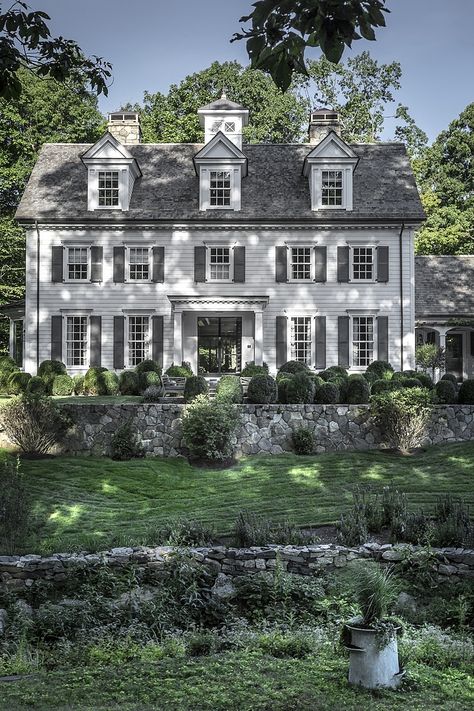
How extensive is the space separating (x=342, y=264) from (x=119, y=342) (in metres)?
7.91

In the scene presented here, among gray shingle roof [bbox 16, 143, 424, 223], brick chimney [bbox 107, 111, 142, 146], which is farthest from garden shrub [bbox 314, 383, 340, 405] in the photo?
brick chimney [bbox 107, 111, 142, 146]

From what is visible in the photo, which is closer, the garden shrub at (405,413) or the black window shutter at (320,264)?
the garden shrub at (405,413)

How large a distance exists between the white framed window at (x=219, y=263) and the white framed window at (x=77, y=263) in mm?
4117

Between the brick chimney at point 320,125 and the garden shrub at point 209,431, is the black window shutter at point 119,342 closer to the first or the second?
the garden shrub at point 209,431

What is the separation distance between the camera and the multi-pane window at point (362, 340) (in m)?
26.0

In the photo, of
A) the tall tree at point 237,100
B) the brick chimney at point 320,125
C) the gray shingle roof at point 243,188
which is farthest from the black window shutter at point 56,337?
the tall tree at point 237,100

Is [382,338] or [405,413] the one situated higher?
[382,338]

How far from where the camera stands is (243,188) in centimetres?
2728

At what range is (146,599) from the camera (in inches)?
366

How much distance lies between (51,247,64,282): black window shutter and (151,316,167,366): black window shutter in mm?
3521

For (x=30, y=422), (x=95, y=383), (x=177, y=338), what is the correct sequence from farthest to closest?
(x=177, y=338) → (x=95, y=383) → (x=30, y=422)

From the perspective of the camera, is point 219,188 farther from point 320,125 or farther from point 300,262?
point 320,125

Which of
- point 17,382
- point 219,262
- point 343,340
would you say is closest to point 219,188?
point 219,262

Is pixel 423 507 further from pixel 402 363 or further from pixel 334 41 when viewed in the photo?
pixel 402 363
